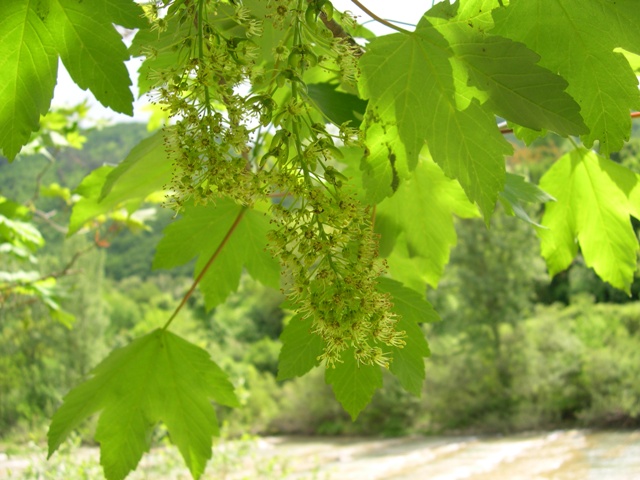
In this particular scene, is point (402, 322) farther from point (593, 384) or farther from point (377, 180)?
point (593, 384)

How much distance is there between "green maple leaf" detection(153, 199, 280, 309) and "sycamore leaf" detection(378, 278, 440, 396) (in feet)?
0.69

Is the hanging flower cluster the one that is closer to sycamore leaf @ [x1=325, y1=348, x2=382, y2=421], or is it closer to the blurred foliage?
sycamore leaf @ [x1=325, y1=348, x2=382, y2=421]

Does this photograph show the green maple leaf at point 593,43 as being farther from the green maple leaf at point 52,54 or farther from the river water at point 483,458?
the river water at point 483,458

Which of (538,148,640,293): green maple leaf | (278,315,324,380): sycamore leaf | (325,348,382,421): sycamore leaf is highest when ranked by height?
(538,148,640,293): green maple leaf

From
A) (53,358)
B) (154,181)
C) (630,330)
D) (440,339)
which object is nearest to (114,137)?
(53,358)

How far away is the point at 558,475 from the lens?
7.75m

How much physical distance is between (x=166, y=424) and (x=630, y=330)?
434 inches

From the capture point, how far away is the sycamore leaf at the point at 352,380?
1.73 ft

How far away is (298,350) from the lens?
0.51 meters

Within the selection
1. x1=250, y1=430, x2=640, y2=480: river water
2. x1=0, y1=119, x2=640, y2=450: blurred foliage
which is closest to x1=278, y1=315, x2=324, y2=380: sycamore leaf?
x1=250, y1=430, x2=640, y2=480: river water

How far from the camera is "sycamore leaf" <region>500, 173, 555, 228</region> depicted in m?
0.57

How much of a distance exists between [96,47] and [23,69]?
6cm

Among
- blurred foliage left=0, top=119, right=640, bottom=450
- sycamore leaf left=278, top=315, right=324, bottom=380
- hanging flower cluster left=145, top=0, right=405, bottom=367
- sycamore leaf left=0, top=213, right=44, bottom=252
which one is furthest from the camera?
blurred foliage left=0, top=119, right=640, bottom=450

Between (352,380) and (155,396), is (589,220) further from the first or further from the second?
(155,396)
